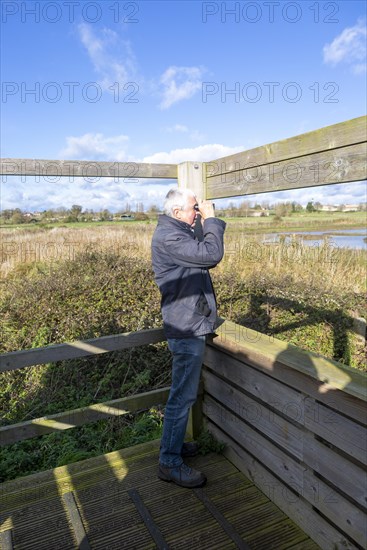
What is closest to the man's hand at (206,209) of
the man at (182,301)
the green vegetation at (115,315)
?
the man at (182,301)

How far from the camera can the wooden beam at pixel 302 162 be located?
1.59 metres

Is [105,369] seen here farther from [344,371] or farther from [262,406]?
[344,371]

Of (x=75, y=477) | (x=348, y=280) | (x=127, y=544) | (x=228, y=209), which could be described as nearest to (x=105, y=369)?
(x=75, y=477)

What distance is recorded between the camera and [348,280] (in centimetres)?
927

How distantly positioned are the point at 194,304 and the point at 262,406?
0.76 metres

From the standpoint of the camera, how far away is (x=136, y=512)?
86.4 inches

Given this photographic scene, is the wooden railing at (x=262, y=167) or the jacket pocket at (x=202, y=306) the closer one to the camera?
the wooden railing at (x=262, y=167)

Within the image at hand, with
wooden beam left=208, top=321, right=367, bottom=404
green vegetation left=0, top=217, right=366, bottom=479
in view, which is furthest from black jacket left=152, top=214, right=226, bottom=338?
green vegetation left=0, top=217, right=366, bottom=479

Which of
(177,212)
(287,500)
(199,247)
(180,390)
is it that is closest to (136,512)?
(180,390)

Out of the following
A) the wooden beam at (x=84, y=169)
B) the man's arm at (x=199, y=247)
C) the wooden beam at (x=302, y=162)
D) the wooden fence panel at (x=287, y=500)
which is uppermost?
the wooden beam at (x=84, y=169)

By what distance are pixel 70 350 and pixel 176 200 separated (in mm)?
1183

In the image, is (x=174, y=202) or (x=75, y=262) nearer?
(x=174, y=202)

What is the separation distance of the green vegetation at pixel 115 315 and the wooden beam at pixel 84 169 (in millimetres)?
2139

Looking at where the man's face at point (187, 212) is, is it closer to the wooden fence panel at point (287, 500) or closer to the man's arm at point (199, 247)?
the man's arm at point (199, 247)
